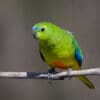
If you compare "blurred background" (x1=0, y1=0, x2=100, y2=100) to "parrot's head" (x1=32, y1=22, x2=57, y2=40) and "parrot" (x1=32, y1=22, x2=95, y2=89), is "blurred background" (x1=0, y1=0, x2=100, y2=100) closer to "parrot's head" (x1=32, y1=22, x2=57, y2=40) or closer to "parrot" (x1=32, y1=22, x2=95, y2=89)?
"parrot" (x1=32, y1=22, x2=95, y2=89)

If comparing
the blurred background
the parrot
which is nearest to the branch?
the parrot

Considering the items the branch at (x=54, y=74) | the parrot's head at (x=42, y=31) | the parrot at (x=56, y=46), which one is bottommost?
the branch at (x=54, y=74)

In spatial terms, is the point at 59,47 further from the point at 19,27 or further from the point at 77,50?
the point at 19,27

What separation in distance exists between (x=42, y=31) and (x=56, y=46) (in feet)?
0.59

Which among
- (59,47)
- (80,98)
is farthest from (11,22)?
(59,47)

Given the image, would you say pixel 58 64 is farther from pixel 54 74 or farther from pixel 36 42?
pixel 36 42

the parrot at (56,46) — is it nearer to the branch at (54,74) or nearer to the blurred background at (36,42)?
the branch at (54,74)

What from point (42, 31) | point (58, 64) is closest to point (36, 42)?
point (58, 64)

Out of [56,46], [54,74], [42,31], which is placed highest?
[42,31]

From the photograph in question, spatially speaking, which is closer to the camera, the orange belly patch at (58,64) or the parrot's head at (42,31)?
the parrot's head at (42,31)

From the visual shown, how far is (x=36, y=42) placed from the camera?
4.77 meters

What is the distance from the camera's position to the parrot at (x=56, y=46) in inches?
142

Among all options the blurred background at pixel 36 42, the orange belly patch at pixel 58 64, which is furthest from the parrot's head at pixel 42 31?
the blurred background at pixel 36 42

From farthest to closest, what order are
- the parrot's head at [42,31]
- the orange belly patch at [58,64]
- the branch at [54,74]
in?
the orange belly patch at [58,64]
the parrot's head at [42,31]
the branch at [54,74]
